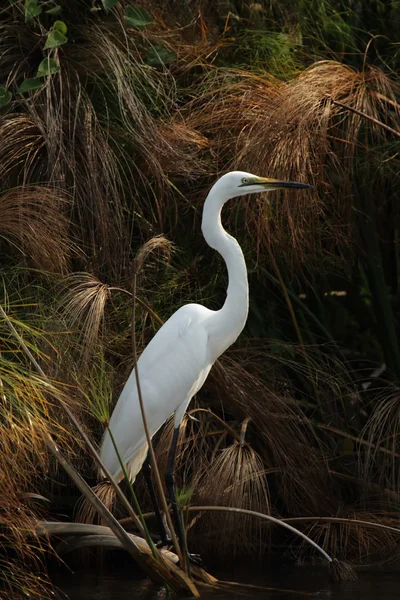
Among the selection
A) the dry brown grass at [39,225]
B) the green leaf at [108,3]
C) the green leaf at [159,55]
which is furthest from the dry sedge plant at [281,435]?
the green leaf at [108,3]

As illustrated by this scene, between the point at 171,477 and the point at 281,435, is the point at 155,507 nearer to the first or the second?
the point at 171,477

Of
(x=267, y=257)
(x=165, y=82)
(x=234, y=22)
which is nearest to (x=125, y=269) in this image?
(x=267, y=257)

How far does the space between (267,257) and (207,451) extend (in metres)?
0.69

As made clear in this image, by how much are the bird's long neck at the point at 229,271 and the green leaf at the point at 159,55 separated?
738 mm

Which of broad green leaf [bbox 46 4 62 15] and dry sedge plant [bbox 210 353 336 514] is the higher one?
broad green leaf [bbox 46 4 62 15]

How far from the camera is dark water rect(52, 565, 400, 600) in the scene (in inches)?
114

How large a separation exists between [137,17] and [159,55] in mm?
189

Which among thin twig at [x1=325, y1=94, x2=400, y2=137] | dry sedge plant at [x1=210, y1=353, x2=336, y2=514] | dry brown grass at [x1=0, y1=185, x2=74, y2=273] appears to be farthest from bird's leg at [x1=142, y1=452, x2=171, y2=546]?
thin twig at [x1=325, y1=94, x2=400, y2=137]

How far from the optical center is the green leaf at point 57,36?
3.25 meters

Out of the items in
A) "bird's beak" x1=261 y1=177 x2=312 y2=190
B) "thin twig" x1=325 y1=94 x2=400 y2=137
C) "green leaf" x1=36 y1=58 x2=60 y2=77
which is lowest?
"bird's beak" x1=261 y1=177 x2=312 y2=190

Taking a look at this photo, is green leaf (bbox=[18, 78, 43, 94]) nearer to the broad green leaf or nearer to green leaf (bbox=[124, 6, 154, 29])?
the broad green leaf

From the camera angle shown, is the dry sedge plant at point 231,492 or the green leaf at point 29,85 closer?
the dry sedge plant at point 231,492

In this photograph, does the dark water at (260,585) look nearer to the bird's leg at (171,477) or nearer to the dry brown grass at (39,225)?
the bird's leg at (171,477)

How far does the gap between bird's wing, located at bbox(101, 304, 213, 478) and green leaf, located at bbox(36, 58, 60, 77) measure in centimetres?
88
